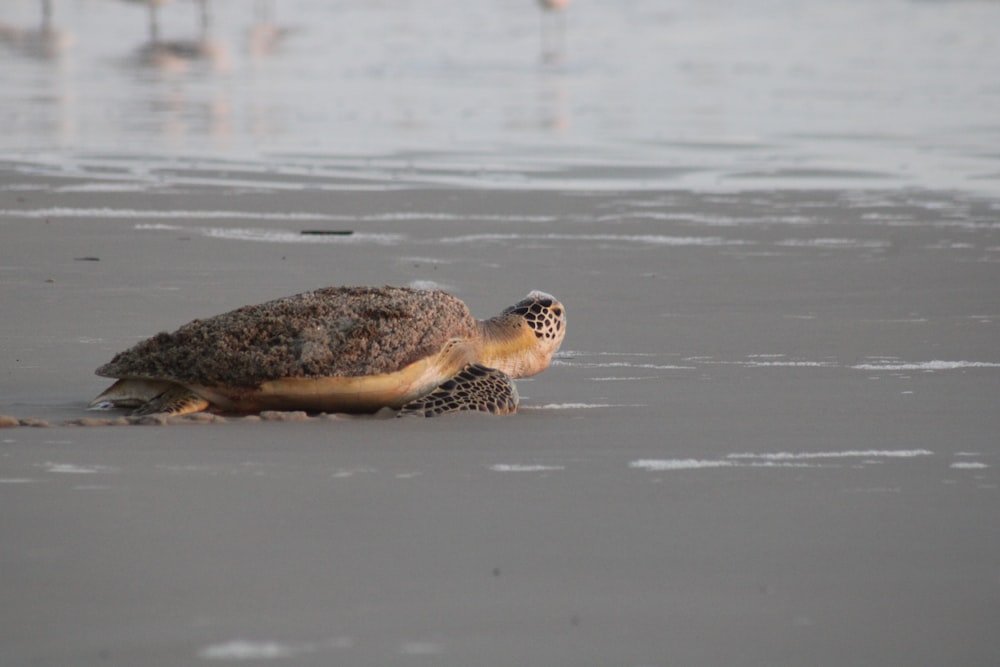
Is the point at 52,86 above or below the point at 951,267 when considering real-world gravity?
above

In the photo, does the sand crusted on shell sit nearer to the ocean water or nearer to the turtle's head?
the turtle's head

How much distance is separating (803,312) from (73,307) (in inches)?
166

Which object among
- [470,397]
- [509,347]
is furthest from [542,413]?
[509,347]

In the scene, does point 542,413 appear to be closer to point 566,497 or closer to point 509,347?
point 509,347

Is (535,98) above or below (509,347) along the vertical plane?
above

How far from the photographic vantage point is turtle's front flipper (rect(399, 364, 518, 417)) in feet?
20.6

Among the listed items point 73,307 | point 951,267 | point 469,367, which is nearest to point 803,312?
point 951,267

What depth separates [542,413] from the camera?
251 inches

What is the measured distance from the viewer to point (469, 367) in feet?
21.9

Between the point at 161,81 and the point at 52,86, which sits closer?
the point at 52,86

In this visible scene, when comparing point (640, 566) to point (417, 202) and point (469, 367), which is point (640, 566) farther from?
point (417, 202)

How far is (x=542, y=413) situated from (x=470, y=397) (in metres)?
0.31

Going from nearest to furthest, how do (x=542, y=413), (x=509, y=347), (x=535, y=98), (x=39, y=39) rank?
(x=542, y=413)
(x=509, y=347)
(x=535, y=98)
(x=39, y=39)

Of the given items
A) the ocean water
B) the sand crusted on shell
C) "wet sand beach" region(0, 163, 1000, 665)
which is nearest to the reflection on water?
the ocean water
